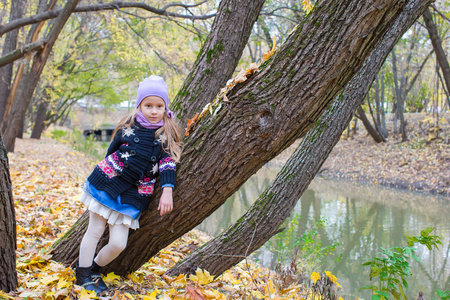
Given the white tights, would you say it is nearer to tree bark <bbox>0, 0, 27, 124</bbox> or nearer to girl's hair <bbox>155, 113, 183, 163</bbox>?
girl's hair <bbox>155, 113, 183, 163</bbox>

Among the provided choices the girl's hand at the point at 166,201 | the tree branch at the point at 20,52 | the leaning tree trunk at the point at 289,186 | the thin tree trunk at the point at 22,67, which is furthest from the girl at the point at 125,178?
the thin tree trunk at the point at 22,67

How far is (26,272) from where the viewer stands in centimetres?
245

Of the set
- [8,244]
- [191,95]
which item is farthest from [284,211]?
[8,244]

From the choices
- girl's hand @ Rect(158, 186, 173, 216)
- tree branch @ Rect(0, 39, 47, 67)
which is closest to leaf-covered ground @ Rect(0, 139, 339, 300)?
girl's hand @ Rect(158, 186, 173, 216)

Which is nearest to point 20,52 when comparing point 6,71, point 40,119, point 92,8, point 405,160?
point 92,8

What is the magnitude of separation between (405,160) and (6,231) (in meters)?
16.3

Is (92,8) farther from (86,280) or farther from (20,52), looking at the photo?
(86,280)

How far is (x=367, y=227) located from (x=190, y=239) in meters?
5.00

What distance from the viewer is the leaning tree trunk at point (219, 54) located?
2.83 m

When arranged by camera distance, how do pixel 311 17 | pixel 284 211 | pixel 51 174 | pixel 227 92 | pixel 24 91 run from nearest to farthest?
pixel 311 17 < pixel 227 92 < pixel 284 211 < pixel 51 174 < pixel 24 91

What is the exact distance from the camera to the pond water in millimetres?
5836

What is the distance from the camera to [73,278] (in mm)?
2420

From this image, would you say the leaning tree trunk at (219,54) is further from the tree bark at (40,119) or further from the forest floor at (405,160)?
the tree bark at (40,119)

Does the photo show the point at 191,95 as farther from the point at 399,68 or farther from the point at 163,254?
the point at 399,68
